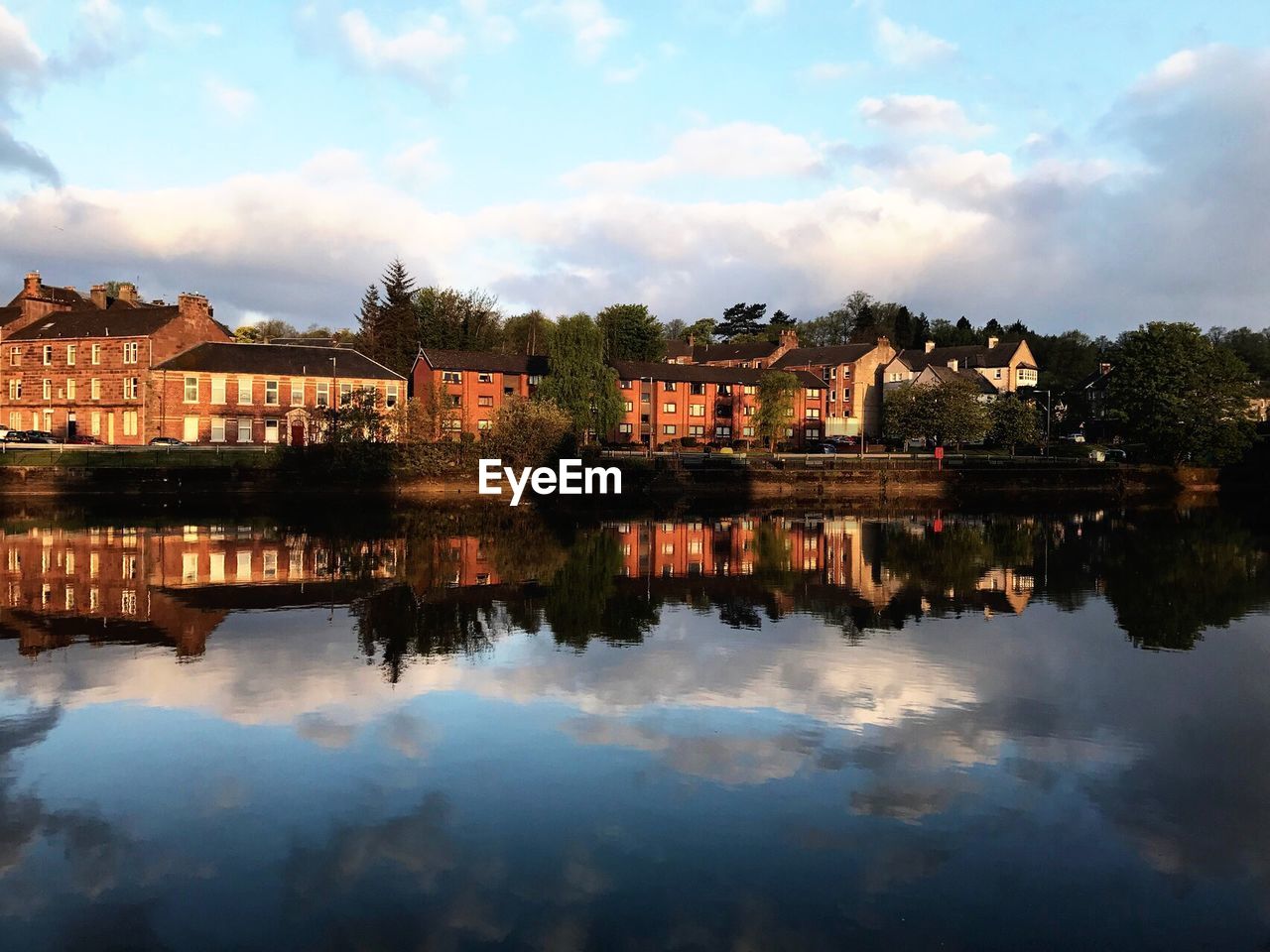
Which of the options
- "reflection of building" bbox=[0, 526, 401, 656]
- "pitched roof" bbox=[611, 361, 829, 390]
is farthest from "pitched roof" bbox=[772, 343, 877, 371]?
"reflection of building" bbox=[0, 526, 401, 656]

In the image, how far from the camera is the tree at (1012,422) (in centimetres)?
10256

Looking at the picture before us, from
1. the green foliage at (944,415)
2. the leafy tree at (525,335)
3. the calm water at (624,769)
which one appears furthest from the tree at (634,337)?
the calm water at (624,769)

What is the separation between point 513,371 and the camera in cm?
10038

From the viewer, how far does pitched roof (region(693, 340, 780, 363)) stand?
466 ft

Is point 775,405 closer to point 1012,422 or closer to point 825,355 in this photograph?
point 1012,422

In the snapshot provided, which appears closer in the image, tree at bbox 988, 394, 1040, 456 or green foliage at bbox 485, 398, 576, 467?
green foliage at bbox 485, 398, 576, 467

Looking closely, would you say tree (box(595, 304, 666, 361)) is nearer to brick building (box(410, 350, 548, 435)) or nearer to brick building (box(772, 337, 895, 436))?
brick building (box(772, 337, 895, 436))

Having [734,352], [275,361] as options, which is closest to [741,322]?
[734,352]

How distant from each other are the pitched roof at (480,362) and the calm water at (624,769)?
217 feet

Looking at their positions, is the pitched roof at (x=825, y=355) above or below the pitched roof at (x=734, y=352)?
below

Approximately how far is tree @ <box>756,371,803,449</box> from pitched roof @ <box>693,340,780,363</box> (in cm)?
3325

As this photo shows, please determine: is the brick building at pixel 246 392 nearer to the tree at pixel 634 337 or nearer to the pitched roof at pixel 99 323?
the pitched roof at pixel 99 323

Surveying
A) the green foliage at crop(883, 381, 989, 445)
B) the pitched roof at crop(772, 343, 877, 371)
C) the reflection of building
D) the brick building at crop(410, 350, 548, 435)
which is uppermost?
the pitched roof at crop(772, 343, 877, 371)

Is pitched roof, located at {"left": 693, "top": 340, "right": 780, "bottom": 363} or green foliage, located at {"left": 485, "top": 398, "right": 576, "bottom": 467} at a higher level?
pitched roof, located at {"left": 693, "top": 340, "right": 780, "bottom": 363}
